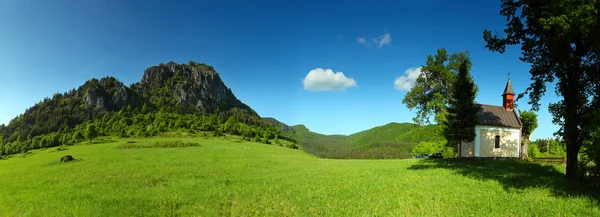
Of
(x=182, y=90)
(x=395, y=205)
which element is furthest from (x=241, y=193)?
(x=182, y=90)

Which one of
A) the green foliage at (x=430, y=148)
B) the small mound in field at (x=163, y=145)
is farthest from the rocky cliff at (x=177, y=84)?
the green foliage at (x=430, y=148)

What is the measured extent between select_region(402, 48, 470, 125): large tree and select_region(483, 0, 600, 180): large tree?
16393mm

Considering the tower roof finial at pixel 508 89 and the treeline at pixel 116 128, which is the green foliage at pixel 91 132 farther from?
the tower roof finial at pixel 508 89

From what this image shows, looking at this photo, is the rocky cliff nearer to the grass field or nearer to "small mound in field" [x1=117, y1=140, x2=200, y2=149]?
"small mound in field" [x1=117, y1=140, x2=200, y2=149]

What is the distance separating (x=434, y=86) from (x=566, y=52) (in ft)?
63.6

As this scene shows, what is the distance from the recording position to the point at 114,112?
78.3 feet

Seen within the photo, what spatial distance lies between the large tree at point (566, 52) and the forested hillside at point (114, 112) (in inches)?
917

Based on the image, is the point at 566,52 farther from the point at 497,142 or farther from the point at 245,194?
the point at 497,142

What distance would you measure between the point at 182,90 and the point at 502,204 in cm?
2950

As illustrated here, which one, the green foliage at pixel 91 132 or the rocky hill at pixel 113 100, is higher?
the rocky hill at pixel 113 100

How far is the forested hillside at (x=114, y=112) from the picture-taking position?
722 inches

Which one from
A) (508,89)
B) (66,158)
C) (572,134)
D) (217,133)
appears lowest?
(66,158)

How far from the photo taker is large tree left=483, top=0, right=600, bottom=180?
12.4 meters

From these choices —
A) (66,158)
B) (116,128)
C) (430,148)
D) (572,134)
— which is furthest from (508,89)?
(66,158)
